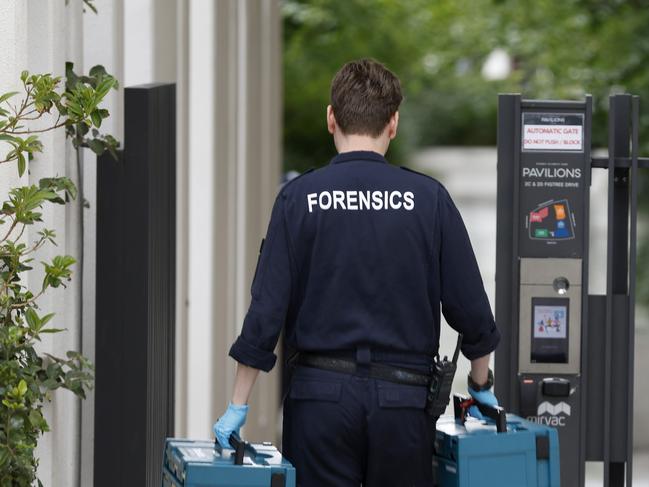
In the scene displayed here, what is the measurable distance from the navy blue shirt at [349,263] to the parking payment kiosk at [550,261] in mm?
1077

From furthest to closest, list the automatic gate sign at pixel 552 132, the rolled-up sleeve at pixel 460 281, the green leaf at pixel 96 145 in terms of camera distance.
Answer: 1. the automatic gate sign at pixel 552 132
2. the green leaf at pixel 96 145
3. the rolled-up sleeve at pixel 460 281

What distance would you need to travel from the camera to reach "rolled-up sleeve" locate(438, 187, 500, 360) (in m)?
4.21

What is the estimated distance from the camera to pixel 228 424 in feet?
13.4

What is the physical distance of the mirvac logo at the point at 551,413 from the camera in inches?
207

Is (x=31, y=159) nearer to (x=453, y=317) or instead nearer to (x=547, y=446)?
(x=453, y=317)

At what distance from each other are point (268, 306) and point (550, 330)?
153cm

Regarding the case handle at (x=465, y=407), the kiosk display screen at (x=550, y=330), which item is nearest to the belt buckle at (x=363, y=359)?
the case handle at (x=465, y=407)

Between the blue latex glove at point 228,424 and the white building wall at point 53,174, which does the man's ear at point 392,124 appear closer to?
the blue latex glove at point 228,424

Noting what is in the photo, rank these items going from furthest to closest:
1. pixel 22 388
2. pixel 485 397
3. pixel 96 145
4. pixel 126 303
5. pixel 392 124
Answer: pixel 126 303 → pixel 96 145 → pixel 485 397 → pixel 392 124 → pixel 22 388

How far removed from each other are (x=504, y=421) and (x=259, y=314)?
2.79 feet

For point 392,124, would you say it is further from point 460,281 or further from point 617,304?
point 617,304

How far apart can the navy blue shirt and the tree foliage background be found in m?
9.61

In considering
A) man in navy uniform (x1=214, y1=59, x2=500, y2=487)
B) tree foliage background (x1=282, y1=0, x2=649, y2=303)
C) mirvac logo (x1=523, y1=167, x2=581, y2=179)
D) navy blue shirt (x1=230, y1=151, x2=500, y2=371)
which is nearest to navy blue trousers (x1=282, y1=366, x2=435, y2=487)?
man in navy uniform (x1=214, y1=59, x2=500, y2=487)

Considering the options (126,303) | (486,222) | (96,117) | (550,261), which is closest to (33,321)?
(96,117)
